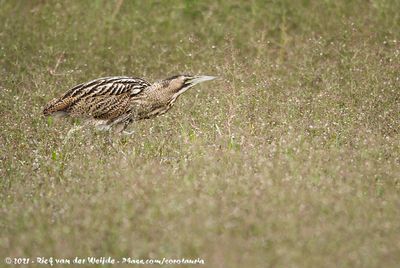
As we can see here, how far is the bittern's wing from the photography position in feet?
27.4

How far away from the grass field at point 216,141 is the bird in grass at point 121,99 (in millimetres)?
196

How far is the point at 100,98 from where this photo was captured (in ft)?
27.5

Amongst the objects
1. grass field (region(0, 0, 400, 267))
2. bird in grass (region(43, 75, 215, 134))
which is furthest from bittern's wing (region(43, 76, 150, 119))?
grass field (region(0, 0, 400, 267))

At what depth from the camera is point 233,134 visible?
7.62 meters

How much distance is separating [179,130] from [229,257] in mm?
3479

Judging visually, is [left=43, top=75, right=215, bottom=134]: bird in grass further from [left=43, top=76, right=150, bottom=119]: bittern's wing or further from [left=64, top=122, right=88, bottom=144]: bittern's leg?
[left=64, top=122, right=88, bottom=144]: bittern's leg

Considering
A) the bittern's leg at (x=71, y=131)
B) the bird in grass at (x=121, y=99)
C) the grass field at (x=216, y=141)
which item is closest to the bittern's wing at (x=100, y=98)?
the bird in grass at (x=121, y=99)

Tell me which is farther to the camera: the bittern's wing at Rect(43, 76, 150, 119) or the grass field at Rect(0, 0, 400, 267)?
the bittern's wing at Rect(43, 76, 150, 119)

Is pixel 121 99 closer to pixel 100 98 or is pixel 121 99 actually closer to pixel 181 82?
pixel 100 98

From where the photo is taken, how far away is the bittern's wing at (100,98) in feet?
27.4

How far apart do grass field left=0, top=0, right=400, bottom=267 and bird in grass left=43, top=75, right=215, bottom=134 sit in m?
0.20

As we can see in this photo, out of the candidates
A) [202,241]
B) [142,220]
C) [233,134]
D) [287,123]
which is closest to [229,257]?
[202,241]

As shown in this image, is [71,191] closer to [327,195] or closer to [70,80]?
[327,195]

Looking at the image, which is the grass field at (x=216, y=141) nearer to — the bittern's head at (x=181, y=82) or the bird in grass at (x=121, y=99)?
the bird in grass at (x=121, y=99)
